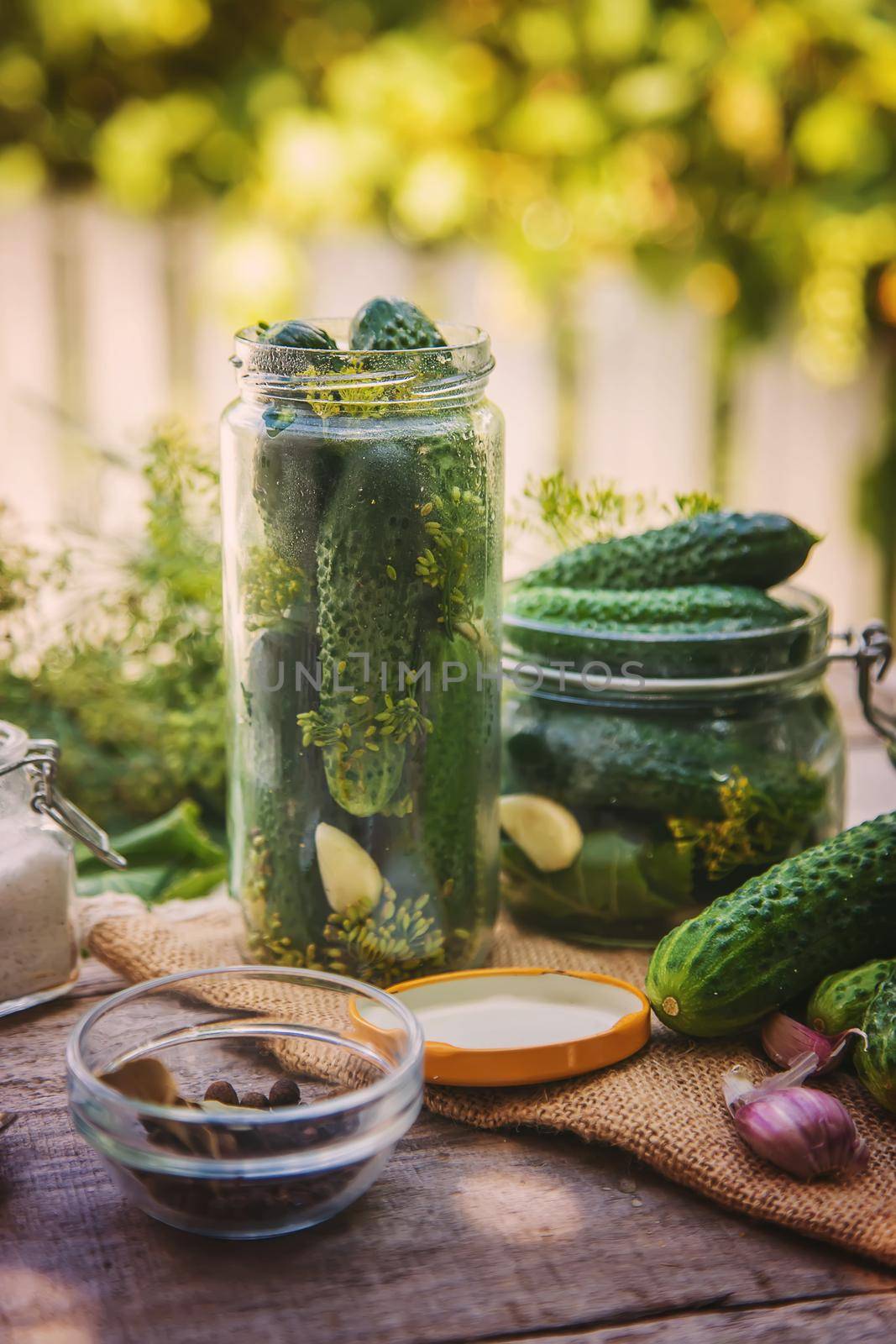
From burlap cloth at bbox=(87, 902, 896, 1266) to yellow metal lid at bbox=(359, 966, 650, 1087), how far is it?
13 millimetres

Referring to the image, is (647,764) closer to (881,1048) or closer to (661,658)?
(661,658)

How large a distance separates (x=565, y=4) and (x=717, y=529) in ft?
5.12

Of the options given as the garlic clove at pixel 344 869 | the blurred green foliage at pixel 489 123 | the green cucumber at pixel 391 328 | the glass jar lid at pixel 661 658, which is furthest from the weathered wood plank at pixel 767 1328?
the blurred green foliage at pixel 489 123

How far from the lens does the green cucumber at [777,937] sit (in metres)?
0.79

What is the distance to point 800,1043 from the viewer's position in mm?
795

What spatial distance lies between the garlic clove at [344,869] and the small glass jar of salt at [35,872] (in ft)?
0.46

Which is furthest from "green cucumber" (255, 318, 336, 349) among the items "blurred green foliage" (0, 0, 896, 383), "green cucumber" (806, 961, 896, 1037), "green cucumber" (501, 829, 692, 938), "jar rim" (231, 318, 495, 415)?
"blurred green foliage" (0, 0, 896, 383)

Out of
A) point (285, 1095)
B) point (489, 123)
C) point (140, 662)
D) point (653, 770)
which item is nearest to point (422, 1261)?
point (285, 1095)

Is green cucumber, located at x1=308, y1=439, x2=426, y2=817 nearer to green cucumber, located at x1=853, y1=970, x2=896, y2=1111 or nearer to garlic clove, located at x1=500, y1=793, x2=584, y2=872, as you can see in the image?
garlic clove, located at x1=500, y1=793, x2=584, y2=872

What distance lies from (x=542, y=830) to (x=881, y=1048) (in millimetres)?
285

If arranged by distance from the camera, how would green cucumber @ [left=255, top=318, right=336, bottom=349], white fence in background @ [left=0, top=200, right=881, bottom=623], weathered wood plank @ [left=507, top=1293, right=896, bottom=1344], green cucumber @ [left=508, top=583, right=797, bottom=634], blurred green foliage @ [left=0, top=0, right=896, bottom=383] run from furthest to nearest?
white fence in background @ [left=0, top=200, right=881, bottom=623] → blurred green foliage @ [left=0, top=0, right=896, bottom=383] → green cucumber @ [left=508, top=583, right=797, bottom=634] → green cucumber @ [left=255, top=318, right=336, bottom=349] → weathered wood plank @ [left=507, top=1293, right=896, bottom=1344]

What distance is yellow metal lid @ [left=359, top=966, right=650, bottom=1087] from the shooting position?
0.76 meters

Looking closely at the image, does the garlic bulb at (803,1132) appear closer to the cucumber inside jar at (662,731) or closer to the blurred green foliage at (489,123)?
the cucumber inside jar at (662,731)

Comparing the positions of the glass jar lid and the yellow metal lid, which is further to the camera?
the glass jar lid
